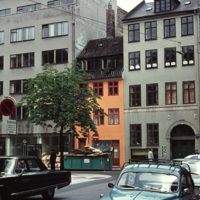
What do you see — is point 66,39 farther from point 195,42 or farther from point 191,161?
point 191,161

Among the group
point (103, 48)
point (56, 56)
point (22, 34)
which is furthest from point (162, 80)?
point (22, 34)

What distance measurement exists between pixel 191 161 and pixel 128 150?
27260mm

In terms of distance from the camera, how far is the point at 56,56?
48156 mm

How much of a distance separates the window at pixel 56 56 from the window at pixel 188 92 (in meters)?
13.6

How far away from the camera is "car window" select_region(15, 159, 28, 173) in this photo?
43.0ft

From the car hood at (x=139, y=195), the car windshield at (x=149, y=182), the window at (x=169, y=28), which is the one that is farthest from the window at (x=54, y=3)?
the car hood at (x=139, y=195)

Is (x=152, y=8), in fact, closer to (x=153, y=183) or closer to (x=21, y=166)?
(x=21, y=166)

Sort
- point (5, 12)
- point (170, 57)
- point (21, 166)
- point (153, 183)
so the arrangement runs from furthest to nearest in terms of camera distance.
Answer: point (5, 12) → point (170, 57) → point (21, 166) → point (153, 183)

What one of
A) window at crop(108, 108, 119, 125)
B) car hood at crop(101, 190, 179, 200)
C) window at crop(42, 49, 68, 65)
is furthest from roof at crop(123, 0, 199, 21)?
car hood at crop(101, 190, 179, 200)

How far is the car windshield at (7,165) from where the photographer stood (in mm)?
12797

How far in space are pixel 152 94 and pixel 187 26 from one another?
7.30 metres

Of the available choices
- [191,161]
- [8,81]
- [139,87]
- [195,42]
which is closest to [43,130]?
[8,81]

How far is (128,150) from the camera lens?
4266cm

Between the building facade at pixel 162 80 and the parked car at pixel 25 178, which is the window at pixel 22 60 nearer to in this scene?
the building facade at pixel 162 80
